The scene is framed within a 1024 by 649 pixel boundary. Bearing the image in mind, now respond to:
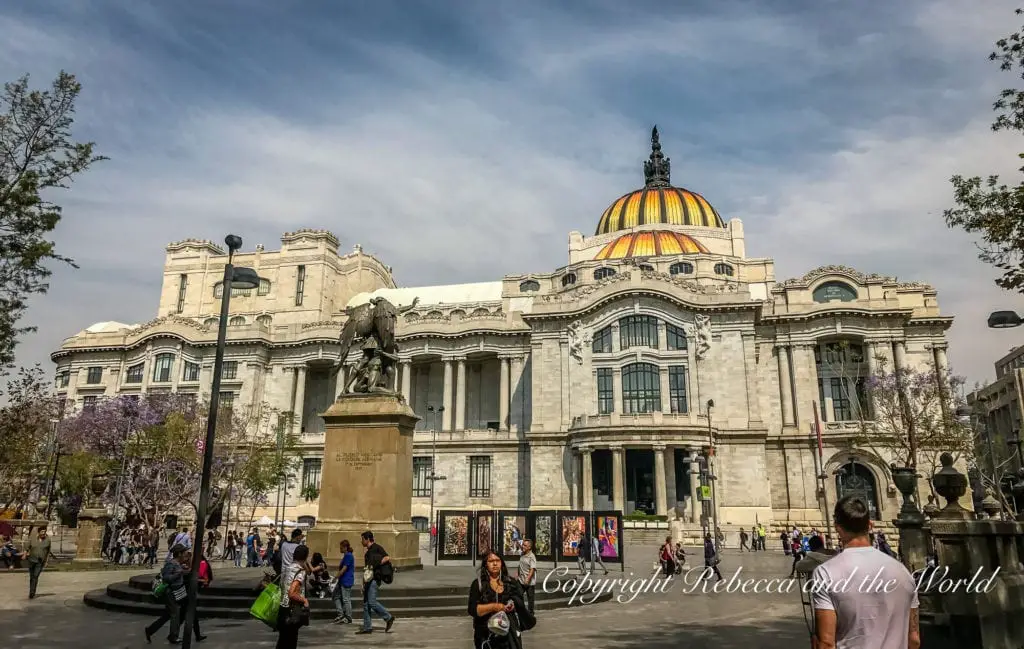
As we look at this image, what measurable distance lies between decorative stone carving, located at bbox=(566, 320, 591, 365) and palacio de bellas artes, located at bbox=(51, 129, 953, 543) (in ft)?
0.55

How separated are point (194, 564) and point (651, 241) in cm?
6213

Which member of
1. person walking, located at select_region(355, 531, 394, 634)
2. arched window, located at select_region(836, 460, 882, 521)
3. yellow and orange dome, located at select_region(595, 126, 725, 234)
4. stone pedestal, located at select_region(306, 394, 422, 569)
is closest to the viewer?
person walking, located at select_region(355, 531, 394, 634)

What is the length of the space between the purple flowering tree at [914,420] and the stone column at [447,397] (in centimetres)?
3234

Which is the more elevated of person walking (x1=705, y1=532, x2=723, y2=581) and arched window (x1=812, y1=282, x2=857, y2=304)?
arched window (x1=812, y1=282, x2=857, y2=304)

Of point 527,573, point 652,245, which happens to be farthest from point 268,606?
point 652,245

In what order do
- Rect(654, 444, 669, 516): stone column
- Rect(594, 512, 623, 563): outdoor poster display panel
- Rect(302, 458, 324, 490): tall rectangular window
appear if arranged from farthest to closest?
Rect(302, 458, 324, 490): tall rectangular window < Rect(654, 444, 669, 516): stone column < Rect(594, 512, 623, 563): outdoor poster display panel

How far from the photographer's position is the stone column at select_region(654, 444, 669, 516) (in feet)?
154

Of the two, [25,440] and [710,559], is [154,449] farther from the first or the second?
[710,559]

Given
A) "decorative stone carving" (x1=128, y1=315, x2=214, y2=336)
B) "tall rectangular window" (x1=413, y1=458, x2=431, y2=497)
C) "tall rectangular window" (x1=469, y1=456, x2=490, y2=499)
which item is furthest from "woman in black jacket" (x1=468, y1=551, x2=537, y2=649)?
"decorative stone carving" (x1=128, y1=315, x2=214, y2=336)

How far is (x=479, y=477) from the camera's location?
58.2m

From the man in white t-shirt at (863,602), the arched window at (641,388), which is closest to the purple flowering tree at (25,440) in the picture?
the man in white t-shirt at (863,602)

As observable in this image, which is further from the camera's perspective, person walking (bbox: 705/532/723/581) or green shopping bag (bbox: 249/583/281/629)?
person walking (bbox: 705/532/723/581)

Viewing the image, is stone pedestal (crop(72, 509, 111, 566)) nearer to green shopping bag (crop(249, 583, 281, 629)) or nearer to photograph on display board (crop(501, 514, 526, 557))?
photograph on display board (crop(501, 514, 526, 557))

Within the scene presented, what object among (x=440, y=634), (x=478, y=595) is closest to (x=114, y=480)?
(x=440, y=634)
